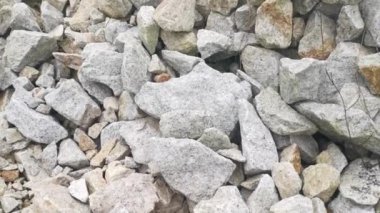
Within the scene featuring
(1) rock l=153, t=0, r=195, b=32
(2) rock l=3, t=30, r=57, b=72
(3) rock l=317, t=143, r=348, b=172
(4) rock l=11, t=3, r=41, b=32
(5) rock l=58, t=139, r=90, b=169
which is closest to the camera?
(3) rock l=317, t=143, r=348, b=172

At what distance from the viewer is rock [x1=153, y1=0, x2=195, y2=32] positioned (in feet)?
12.7

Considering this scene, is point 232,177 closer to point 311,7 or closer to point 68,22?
point 311,7

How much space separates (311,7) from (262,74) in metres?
0.57

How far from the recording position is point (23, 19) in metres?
4.51

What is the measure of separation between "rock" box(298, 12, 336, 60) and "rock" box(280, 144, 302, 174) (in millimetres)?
672

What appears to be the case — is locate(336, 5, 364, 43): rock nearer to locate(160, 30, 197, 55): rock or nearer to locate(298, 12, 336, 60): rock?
locate(298, 12, 336, 60): rock

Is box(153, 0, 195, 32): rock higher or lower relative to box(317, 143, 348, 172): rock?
higher

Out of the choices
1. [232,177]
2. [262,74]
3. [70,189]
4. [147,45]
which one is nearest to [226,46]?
[262,74]

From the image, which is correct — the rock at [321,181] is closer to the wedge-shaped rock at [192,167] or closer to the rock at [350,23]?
the wedge-shaped rock at [192,167]

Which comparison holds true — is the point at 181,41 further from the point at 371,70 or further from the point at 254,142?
the point at 371,70

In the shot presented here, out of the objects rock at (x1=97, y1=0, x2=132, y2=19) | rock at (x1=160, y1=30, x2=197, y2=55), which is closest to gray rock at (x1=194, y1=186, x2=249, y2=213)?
rock at (x1=160, y1=30, x2=197, y2=55)

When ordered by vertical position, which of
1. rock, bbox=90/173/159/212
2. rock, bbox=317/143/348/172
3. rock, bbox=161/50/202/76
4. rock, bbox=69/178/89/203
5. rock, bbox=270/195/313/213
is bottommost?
rock, bbox=69/178/89/203

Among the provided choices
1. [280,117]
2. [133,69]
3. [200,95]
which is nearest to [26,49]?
[133,69]

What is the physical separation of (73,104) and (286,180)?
1.65 m
